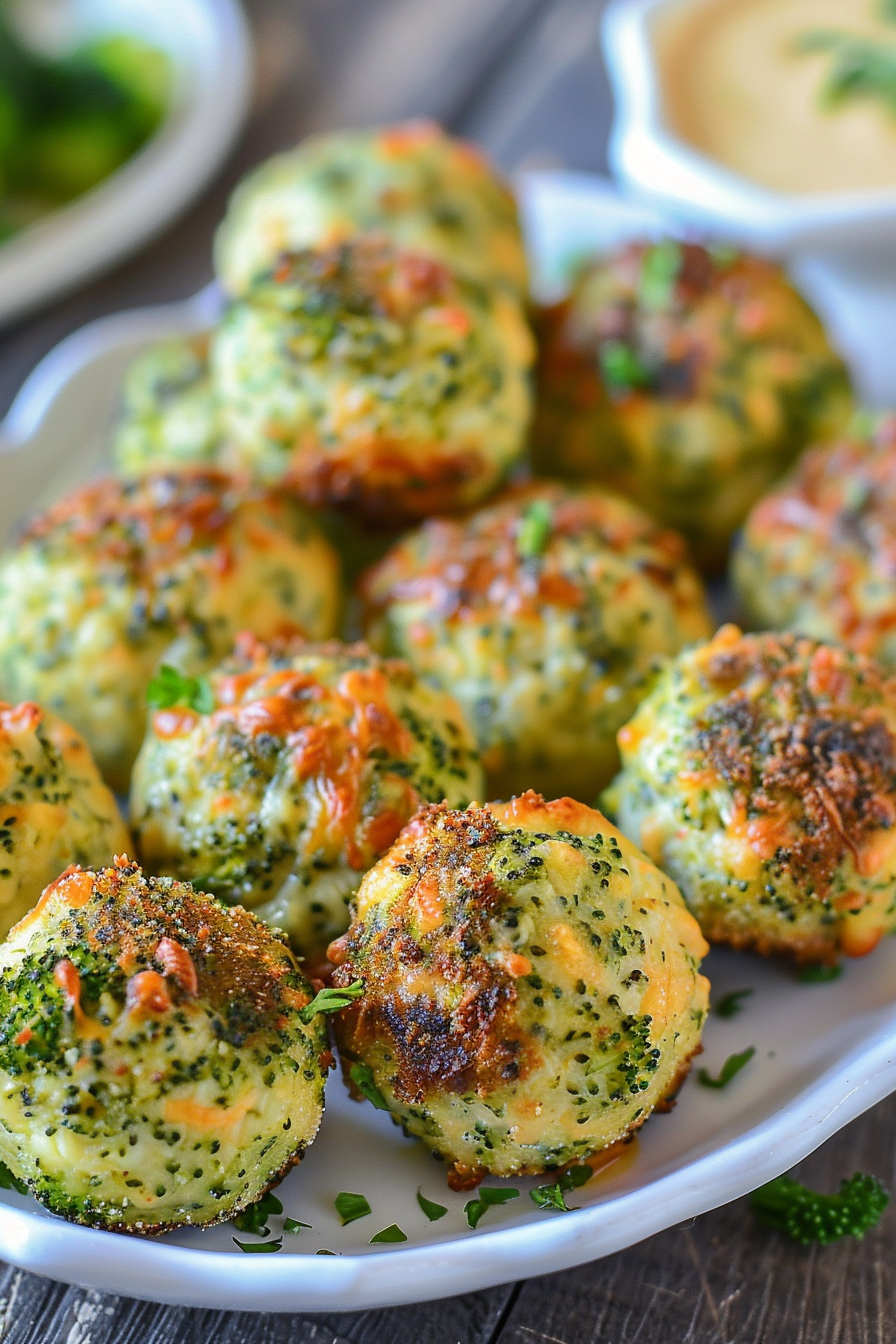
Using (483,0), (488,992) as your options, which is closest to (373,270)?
(488,992)

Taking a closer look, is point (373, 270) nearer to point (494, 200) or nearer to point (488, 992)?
point (494, 200)

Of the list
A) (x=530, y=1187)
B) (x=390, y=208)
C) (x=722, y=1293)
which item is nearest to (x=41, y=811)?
(x=530, y=1187)

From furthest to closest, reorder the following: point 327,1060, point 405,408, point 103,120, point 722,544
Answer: point 103,120 < point 722,544 < point 405,408 < point 327,1060

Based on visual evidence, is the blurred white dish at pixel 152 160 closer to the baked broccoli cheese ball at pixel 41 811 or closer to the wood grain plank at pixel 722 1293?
the baked broccoli cheese ball at pixel 41 811

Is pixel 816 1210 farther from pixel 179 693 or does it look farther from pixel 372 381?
pixel 372 381

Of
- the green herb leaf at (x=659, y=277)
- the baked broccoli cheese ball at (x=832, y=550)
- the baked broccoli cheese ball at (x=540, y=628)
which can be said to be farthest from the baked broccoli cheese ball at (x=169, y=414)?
the baked broccoli cheese ball at (x=832, y=550)

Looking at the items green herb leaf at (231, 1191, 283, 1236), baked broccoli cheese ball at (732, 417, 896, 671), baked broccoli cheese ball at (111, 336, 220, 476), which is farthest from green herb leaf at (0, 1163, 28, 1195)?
baked broccoli cheese ball at (732, 417, 896, 671)
